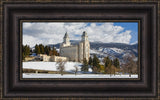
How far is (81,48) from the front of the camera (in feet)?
15.7

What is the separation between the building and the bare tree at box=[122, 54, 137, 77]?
101cm

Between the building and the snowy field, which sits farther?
the building

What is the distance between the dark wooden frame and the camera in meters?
4.35

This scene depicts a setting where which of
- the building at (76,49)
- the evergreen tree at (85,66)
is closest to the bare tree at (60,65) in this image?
the building at (76,49)

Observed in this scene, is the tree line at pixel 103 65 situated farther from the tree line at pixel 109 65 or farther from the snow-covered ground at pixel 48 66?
the snow-covered ground at pixel 48 66

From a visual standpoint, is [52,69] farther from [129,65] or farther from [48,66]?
[129,65]

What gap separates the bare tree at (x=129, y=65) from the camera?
457 cm

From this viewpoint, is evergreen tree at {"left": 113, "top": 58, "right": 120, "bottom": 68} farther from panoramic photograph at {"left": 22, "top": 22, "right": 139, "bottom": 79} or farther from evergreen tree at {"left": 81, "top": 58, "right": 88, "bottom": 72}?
evergreen tree at {"left": 81, "top": 58, "right": 88, "bottom": 72}

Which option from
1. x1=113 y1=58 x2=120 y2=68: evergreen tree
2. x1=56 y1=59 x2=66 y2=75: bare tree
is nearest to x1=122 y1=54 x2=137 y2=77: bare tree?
x1=113 y1=58 x2=120 y2=68: evergreen tree

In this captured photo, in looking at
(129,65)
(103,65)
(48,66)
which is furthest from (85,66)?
(129,65)

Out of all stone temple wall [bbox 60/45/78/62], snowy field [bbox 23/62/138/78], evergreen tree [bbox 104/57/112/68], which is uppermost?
stone temple wall [bbox 60/45/78/62]

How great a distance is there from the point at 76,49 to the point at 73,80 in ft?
2.89

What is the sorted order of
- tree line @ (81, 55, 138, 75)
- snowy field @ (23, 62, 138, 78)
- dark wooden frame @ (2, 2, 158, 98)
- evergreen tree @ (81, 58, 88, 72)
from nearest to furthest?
1. dark wooden frame @ (2, 2, 158, 98)
2. snowy field @ (23, 62, 138, 78)
3. tree line @ (81, 55, 138, 75)
4. evergreen tree @ (81, 58, 88, 72)

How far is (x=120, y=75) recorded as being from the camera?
4.62m
